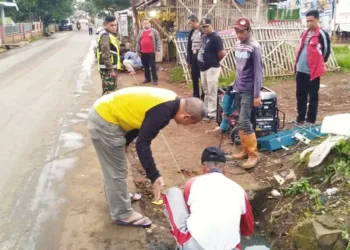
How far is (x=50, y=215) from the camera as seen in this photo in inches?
171

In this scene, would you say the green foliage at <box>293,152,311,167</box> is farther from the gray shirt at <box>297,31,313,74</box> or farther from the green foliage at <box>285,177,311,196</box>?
the gray shirt at <box>297,31,313,74</box>

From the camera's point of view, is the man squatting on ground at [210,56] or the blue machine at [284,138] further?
the man squatting on ground at [210,56]

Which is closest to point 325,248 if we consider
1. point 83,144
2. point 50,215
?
point 50,215

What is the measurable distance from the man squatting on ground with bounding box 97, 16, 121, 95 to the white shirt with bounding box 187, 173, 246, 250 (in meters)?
4.98

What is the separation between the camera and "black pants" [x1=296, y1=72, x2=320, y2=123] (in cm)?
643

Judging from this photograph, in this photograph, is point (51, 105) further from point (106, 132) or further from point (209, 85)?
point (106, 132)

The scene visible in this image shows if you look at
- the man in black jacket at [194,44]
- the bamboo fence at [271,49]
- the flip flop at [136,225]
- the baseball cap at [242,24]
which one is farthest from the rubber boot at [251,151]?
the bamboo fence at [271,49]

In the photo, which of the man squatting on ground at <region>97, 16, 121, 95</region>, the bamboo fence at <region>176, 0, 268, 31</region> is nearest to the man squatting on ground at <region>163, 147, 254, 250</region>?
the man squatting on ground at <region>97, 16, 121, 95</region>

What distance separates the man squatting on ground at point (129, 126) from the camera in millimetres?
3348

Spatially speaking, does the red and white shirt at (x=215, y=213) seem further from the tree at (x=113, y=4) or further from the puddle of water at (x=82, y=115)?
the tree at (x=113, y=4)

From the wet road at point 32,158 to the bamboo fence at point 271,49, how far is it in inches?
156

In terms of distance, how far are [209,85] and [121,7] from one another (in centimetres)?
3363

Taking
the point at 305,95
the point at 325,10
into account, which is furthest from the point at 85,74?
the point at 325,10

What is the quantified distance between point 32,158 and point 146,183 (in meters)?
1.88
